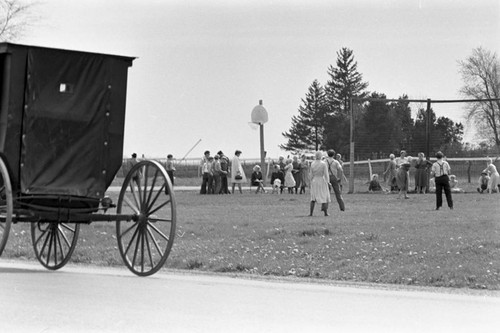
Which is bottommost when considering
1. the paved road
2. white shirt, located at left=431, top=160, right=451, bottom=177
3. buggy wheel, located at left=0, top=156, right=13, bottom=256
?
the paved road

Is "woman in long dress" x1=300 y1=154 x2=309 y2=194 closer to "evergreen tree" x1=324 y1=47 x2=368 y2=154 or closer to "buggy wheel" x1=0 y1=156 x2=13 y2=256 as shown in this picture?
"buggy wheel" x1=0 y1=156 x2=13 y2=256

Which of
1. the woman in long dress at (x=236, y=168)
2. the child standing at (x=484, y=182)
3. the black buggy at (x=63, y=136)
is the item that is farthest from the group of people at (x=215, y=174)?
the black buggy at (x=63, y=136)

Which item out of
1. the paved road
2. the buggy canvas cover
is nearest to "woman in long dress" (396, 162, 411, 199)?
the paved road

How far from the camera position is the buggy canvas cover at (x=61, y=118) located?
12.3 metres

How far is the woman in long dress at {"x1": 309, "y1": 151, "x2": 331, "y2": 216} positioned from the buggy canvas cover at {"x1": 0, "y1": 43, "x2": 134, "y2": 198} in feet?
42.3

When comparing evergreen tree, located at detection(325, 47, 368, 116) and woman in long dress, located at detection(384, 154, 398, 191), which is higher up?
evergreen tree, located at detection(325, 47, 368, 116)

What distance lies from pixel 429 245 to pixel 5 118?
6850mm

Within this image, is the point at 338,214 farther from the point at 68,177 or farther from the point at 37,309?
the point at 37,309

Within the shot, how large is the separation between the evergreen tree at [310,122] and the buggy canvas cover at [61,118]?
10852 centimetres

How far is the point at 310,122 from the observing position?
123188 mm

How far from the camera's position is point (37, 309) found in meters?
9.52

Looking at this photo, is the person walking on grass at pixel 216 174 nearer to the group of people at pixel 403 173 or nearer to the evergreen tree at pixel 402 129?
the group of people at pixel 403 173

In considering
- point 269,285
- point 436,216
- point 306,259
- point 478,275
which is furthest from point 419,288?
point 436,216

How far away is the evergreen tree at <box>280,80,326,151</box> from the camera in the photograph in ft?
403
